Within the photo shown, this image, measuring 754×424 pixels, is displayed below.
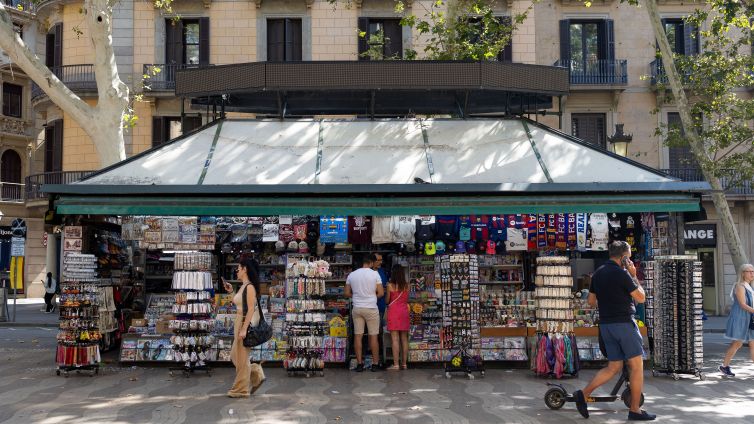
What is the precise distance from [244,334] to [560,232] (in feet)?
21.6

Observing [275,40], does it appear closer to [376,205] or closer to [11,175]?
[11,175]

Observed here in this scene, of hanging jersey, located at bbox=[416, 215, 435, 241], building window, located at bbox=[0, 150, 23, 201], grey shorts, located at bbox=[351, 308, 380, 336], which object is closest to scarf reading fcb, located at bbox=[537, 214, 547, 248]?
hanging jersey, located at bbox=[416, 215, 435, 241]

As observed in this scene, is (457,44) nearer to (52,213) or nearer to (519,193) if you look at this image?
(519,193)

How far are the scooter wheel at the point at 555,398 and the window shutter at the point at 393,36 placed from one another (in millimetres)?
20475

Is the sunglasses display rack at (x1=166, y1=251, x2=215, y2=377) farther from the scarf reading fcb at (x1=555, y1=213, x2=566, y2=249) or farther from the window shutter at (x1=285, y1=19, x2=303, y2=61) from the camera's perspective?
the window shutter at (x1=285, y1=19, x2=303, y2=61)

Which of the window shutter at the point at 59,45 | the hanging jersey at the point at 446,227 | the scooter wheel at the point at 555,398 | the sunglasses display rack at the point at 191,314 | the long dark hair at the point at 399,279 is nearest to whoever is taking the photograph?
the scooter wheel at the point at 555,398

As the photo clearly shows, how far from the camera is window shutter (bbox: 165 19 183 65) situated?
2828cm

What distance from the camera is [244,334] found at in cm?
942

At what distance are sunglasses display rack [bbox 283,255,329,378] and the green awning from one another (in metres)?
0.93

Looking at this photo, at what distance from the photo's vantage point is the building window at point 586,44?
2856 centimetres

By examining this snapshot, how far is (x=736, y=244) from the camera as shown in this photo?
52.9 feet

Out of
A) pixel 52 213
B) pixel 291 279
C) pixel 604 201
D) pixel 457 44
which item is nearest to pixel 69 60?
pixel 457 44

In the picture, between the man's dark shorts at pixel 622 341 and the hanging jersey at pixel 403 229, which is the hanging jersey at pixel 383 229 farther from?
the man's dark shorts at pixel 622 341

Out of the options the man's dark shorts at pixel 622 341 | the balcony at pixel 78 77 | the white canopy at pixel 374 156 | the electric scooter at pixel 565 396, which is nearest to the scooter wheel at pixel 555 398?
the electric scooter at pixel 565 396
